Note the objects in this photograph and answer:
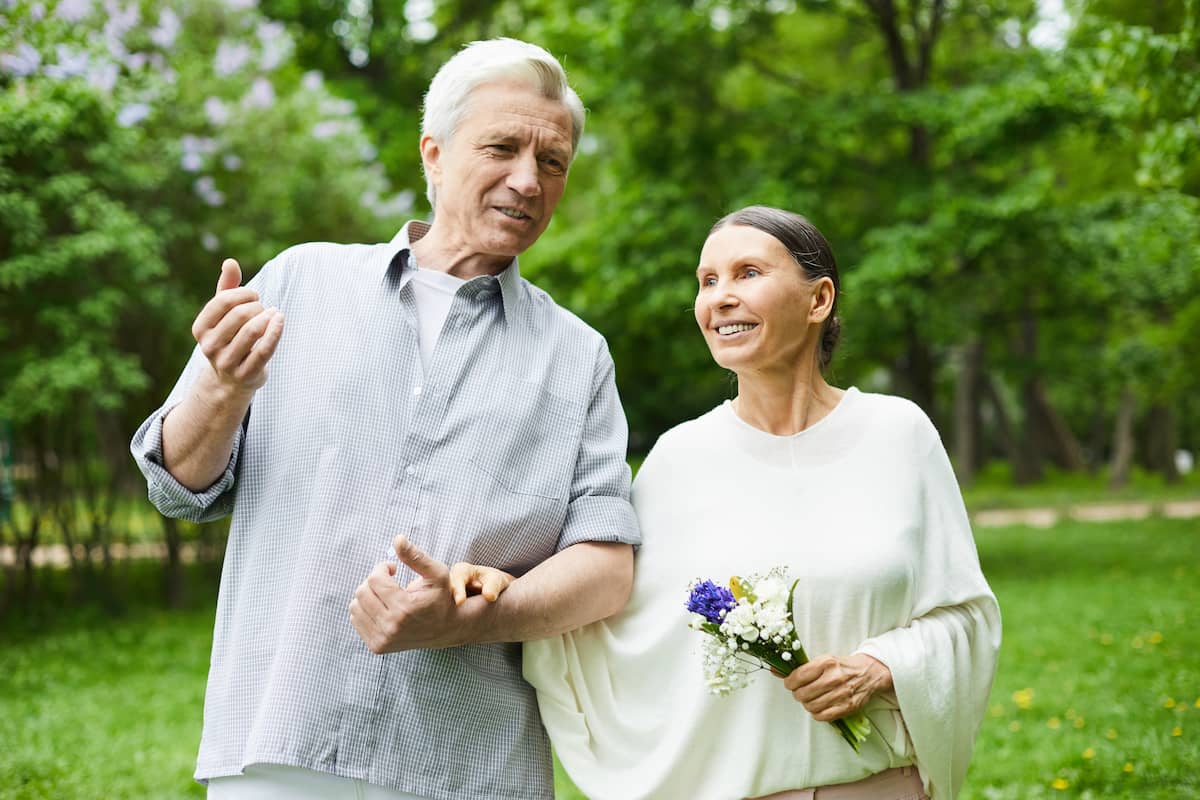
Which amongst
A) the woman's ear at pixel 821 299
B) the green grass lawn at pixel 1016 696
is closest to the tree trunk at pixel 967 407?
the green grass lawn at pixel 1016 696

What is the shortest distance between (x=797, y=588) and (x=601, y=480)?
1.59 ft

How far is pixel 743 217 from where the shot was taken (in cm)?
269

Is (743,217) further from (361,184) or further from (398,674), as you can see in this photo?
(361,184)

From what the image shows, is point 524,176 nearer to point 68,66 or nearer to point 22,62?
point 22,62

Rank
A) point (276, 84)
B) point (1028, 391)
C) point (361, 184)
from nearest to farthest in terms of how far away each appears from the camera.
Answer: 1. point (361, 184)
2. point (276, 84)
3. point (1028, 391)

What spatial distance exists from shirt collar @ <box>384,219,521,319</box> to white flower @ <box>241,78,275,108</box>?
11.3 metres

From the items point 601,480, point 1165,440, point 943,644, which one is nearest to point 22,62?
point 601,480

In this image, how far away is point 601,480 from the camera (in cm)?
255

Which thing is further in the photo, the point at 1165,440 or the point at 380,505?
the point at 1165,440

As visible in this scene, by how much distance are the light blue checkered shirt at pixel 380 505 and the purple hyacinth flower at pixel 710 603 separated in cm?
28

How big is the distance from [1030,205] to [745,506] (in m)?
9.60

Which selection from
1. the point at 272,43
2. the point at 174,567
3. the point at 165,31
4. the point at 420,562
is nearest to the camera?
the point at 420,562

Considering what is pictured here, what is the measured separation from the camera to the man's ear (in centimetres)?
266

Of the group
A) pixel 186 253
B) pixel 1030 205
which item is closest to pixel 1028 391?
pixel 1030 205
